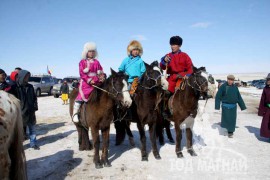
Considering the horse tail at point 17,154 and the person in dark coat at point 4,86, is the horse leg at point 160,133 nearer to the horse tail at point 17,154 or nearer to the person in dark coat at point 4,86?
the person in dark coat at point 4,86

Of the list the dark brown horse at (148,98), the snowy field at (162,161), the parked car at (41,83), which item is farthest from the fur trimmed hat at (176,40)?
the parked car at (41,83)

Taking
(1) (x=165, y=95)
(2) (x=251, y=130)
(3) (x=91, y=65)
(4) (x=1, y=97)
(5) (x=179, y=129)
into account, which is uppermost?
(3) (x=91, y=65)

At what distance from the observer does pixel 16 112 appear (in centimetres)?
300

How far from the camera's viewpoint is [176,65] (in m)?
6.45

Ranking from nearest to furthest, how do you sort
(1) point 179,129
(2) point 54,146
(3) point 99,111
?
(3) point 99,111, (1) point 179,129, (2) point 54,146

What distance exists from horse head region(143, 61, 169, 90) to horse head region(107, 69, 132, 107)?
82cm

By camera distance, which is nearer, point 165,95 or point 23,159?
point 23,159

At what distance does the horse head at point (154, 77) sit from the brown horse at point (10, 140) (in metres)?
3.15

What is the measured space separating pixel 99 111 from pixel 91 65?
1.24m

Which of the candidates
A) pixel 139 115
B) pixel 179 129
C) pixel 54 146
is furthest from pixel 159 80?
pixel 54 146

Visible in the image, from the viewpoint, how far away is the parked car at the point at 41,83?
24.3m

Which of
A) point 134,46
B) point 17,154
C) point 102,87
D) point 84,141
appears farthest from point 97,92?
point 17,154

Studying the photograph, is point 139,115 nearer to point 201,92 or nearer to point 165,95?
point 165,95

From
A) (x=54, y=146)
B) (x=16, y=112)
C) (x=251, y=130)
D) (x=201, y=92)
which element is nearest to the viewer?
(x=16, y=112)
